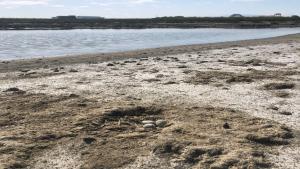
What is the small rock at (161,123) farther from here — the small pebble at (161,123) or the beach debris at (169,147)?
the beach debris at (169,147)

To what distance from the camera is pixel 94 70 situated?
19.3 meters

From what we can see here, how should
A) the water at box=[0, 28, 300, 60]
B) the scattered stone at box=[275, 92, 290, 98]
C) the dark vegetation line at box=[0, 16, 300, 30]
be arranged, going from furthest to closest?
the dark vegetation line at box=[0, 16, 300, 30], the water at box=[0, 28, 300, 60], the scattered stone at box=[275, 92, 290, 98]

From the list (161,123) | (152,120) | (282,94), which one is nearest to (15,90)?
(152,120)

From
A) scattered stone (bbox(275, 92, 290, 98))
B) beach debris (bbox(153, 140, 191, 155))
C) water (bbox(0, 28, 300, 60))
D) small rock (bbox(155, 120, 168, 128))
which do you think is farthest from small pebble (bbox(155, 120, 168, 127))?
water (bbox(0, 28, 300, 60))

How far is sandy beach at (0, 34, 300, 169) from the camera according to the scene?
7.88 metres

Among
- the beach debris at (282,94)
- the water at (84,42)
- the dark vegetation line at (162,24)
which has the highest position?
the beach debris at (282,94)

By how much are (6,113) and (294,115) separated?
238 inches

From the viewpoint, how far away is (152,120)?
10.2 metres

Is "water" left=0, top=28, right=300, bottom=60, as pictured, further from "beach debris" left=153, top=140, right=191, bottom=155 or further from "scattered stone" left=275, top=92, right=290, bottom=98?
"beach debris" left=153, top=140, right=191, bottom=155

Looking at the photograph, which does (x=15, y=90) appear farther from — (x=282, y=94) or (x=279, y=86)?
(x=279, y=86)

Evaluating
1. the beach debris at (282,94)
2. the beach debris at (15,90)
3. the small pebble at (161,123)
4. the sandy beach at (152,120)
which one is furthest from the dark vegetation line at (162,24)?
the small pebble at (161,123)

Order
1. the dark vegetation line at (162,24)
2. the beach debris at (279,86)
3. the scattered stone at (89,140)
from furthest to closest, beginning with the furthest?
the dark vegetation line at (162,24), the beach debris at (279,86), the scattered stone at (89,140)

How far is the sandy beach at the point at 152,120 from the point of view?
7883 millimetres

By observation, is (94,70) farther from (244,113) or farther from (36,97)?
(244,113)
